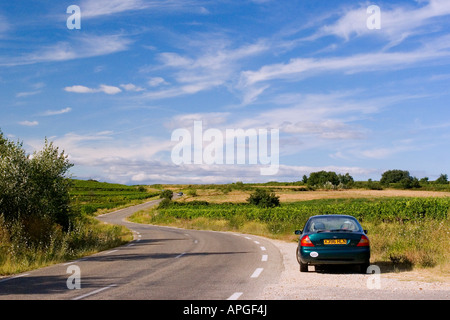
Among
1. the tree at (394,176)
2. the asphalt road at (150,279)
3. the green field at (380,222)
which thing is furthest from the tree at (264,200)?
the tree at (394,176)

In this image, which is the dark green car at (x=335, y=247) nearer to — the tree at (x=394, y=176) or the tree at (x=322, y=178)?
the tree at (x=322, y=178)

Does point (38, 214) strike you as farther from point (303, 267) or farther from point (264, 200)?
point (264, 200)

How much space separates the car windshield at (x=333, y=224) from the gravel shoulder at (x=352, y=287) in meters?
1.11

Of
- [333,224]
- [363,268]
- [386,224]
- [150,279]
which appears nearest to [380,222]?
[386,224]

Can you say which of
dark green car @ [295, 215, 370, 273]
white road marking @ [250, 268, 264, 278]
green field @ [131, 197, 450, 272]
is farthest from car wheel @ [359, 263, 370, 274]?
white road marking @ [250, 268, 264, 278]

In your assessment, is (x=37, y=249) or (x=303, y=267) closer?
(x=303, y=267)

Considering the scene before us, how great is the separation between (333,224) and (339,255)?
1.44 m

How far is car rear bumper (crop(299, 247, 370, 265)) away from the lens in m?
10.8

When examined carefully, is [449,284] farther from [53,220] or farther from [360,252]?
[53,220]

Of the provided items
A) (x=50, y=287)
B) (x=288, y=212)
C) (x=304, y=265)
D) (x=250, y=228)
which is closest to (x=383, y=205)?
(x=288, y=212)

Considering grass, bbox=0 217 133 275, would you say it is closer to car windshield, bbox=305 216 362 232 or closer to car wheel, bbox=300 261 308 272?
car wheel, bbox=300 261 308 272

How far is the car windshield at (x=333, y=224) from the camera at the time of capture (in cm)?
1153

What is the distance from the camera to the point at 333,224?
12.2m
